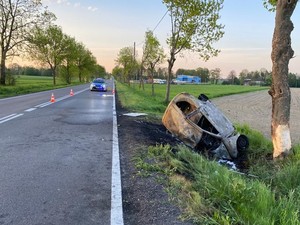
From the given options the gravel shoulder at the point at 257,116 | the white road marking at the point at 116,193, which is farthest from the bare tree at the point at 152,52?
the white road marking at the point at 116,193

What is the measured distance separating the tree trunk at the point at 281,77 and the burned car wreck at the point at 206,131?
1433 millimetres

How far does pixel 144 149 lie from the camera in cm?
666

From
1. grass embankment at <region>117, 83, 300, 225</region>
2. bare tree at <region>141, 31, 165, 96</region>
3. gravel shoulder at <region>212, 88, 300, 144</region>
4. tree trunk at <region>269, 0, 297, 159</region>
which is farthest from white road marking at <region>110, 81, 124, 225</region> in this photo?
bare tree at <region>141, 31, 165, 96</region>

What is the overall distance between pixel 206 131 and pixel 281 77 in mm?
2379

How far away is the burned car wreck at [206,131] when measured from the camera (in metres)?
8.27

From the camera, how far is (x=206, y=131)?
27.1 ft

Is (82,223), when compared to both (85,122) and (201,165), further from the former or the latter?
(85,122)

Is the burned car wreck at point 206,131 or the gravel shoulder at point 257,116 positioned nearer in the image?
the burned car wreck at point 206,131

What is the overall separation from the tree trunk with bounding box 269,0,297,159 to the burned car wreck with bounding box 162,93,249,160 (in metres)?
1.43

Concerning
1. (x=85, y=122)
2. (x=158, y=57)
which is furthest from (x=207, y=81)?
(x=85, y=122)

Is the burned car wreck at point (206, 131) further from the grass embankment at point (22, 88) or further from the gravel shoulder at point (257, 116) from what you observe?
the grass embankment at point (22, 88)

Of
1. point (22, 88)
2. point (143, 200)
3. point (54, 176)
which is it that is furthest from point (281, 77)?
point (22, 88)

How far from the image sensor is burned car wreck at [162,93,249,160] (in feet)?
27.1

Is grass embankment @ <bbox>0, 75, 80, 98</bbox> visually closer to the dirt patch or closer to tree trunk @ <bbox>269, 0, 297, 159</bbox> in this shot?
the dirt patch
